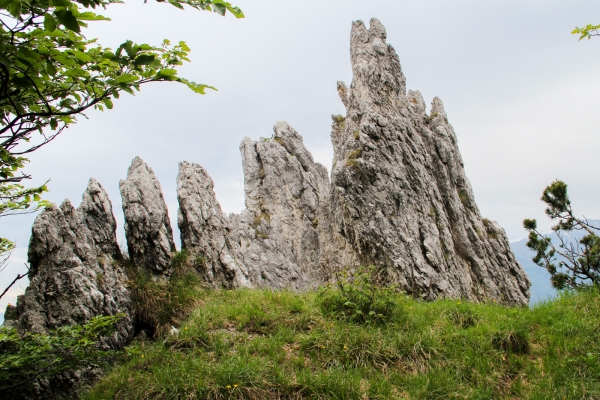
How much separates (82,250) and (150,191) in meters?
3.37

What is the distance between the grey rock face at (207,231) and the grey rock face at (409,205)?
8223 mm

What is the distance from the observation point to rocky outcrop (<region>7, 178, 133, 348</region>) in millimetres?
8492

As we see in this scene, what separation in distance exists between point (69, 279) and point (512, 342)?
1018 centimetres

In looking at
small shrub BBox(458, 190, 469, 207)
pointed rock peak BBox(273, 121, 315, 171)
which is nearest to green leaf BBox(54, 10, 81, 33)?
small shrub BBox(458, 190, 469, 207)

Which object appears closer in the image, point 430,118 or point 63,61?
point 63,61

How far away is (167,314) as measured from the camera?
1003cm

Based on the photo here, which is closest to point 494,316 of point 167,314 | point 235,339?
point 235,339

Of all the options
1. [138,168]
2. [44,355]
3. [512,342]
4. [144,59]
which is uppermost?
[138,168]

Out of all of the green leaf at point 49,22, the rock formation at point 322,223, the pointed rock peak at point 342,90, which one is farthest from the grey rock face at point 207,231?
the pointed rock peak at point 342,90

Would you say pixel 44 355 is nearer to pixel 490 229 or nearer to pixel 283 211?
pixel 490 229

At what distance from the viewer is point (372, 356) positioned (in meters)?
7.59

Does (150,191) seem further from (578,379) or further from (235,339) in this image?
(578,379)

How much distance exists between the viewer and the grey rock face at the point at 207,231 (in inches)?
520

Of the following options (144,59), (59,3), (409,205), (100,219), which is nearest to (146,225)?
(100,219)
